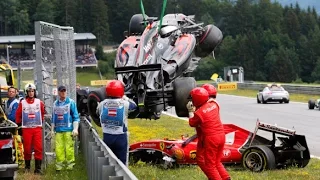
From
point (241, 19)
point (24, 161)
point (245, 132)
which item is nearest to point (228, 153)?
point (245, 132)

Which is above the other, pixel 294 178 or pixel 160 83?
pixel 160 83

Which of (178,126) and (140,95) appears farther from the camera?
(178,126)

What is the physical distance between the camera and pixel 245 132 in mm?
13094

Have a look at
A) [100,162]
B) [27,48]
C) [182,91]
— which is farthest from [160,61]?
[27,48]

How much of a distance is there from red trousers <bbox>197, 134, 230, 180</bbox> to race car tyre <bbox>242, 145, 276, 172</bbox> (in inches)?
91.4

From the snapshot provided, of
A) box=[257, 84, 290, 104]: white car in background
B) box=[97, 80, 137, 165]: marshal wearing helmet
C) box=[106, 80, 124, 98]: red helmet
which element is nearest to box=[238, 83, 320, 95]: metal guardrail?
box=[257, 84, 290, 104]: white car in background

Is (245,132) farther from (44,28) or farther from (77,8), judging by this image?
(77,8)

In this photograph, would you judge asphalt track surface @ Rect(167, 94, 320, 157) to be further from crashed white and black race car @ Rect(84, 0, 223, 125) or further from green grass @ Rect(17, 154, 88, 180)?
green grass @ Rect(17, 154, 88, 180)

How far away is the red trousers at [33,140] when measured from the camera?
43.4ft

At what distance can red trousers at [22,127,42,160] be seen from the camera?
13.2 metres

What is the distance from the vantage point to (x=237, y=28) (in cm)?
15188

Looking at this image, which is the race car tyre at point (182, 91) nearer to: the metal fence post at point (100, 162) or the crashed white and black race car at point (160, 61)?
the crashed white and black race car at point (160, 61)

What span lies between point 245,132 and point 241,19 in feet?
459

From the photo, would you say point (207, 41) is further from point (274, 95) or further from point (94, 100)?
point (274, 95)
